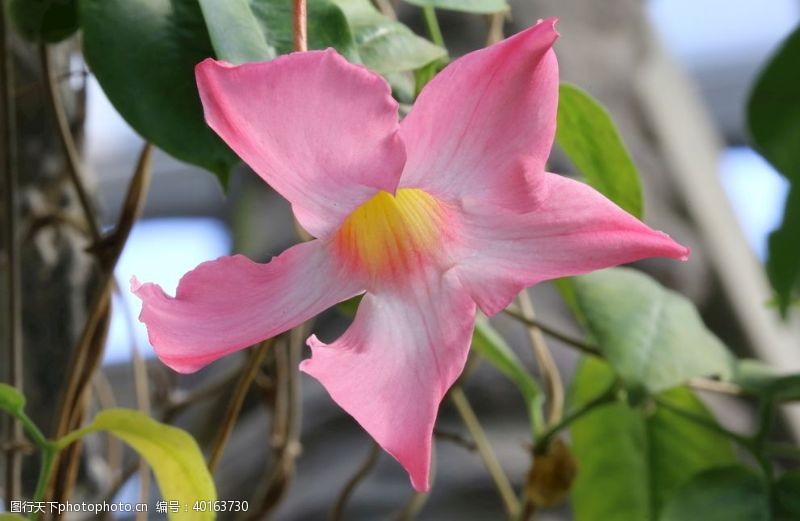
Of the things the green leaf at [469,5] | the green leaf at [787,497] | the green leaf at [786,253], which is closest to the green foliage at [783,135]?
the green leaf at [786,253]

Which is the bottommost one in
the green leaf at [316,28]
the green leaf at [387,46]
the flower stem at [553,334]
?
the flower stem at [553,334]

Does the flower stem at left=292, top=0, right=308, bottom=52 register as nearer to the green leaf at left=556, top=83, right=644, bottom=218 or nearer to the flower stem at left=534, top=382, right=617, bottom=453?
the green leaf at left=556, top=83, right=644, bottom=218

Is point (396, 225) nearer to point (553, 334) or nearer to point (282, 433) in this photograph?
point (553, 334)

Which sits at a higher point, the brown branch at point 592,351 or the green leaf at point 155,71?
the green leaf at point 155,71

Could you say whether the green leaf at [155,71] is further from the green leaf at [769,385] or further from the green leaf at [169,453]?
the green leaf at [769,385]

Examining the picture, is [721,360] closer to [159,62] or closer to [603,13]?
[159,62]

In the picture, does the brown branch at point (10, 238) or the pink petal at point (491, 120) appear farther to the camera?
the brown branch at point (10, 238)

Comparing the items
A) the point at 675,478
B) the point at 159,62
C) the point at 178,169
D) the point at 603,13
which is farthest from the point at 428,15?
the point at 178,169

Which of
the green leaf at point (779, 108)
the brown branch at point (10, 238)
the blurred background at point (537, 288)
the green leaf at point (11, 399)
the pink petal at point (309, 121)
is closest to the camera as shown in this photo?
the pink petal at point (309, 121)
